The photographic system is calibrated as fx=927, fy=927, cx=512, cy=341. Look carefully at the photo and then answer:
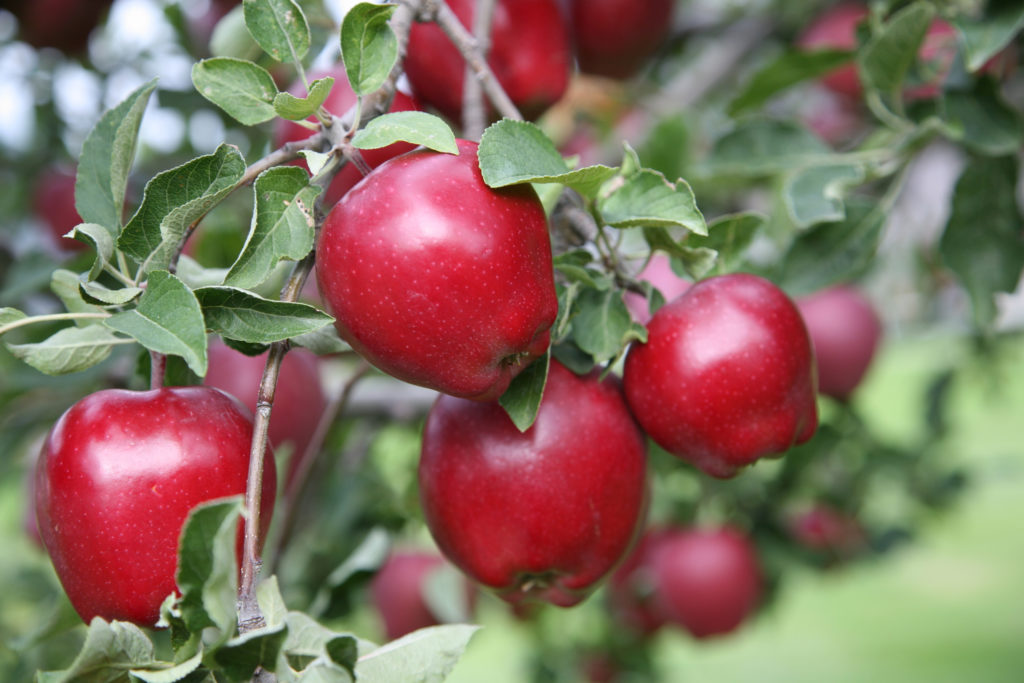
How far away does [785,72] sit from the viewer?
102 cm

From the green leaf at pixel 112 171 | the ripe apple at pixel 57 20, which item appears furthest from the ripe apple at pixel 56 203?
the green leaf at pixel 112 171

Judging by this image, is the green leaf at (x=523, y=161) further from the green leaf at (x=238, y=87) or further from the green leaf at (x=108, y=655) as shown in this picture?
the green leaf at (x=108, y=655)

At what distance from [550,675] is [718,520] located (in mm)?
547

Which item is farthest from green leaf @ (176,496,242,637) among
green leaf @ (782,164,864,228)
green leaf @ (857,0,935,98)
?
green leaf @ (857,0,935,98)

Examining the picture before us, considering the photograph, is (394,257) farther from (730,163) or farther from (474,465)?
(730,163)

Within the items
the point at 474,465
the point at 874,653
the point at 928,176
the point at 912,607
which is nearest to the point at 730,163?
the point at 474,465

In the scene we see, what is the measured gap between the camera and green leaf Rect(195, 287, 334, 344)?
1.50 ft

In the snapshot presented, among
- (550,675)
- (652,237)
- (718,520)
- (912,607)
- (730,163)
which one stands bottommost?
(912,607)

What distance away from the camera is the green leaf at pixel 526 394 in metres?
0.54

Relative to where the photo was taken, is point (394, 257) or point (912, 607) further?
point (912, 607)

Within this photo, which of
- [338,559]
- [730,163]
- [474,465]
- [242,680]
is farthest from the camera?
[338,559]

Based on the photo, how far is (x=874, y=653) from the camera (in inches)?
138

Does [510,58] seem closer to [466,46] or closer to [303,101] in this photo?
[466,46]

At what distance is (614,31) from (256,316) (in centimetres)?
72
